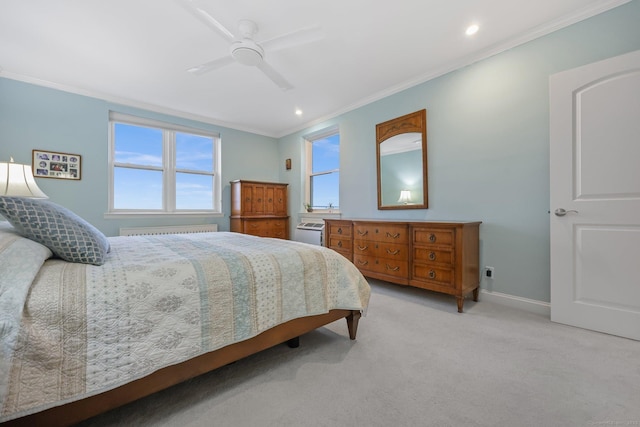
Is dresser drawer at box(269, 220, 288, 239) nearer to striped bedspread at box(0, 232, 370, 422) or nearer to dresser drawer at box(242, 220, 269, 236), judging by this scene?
dresser drawer at box(242, 220, 269, 236)

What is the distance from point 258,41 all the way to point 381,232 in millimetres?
2292

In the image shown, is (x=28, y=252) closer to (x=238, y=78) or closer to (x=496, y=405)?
(x=496, y=405)

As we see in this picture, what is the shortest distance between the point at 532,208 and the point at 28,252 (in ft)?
11.2

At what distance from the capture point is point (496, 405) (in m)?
1.26

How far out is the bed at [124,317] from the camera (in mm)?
856

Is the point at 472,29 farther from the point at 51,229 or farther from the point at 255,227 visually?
the point at 255,227

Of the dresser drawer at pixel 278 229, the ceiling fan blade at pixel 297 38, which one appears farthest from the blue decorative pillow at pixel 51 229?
the dresser drawer at pixel 278 229

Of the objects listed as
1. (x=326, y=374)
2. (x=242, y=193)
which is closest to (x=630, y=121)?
(x=326, y=374)

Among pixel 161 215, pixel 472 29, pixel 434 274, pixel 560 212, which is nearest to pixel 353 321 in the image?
pixel 434 274

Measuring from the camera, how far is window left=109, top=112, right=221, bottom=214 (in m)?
3.87

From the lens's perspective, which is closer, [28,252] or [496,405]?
[28,252]

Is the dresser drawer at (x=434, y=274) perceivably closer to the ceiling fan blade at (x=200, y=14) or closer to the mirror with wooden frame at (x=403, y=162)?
the mirror with wooden frame at (x=403, y=162)

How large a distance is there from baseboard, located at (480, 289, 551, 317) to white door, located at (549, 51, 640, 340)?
17cm

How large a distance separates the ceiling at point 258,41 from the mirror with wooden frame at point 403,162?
49 centimetres
